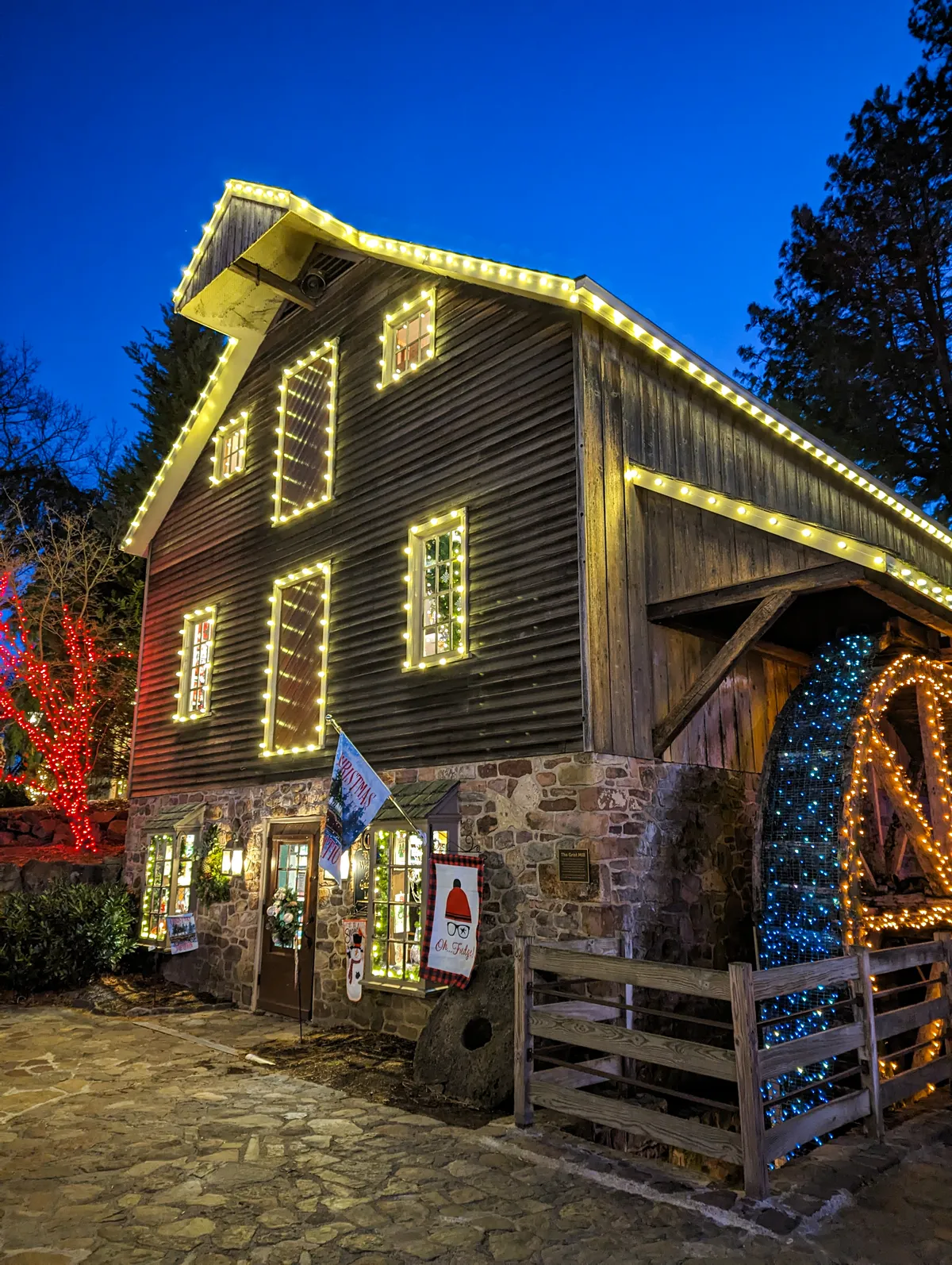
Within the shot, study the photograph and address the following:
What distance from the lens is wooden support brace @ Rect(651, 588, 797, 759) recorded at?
25.2 feet

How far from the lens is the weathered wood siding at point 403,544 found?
8.45 m

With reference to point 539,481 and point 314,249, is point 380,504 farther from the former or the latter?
point 314,249

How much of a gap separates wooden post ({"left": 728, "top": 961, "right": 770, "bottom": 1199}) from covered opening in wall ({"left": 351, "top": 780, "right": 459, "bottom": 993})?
164 inches

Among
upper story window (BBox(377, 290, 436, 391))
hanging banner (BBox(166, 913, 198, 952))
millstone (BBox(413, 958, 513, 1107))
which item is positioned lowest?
millstone (BBox(413, 958, 513, 1107))

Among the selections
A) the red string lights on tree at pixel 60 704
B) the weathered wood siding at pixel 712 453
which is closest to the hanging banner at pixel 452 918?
the weathered wood siding at pixel 712 453

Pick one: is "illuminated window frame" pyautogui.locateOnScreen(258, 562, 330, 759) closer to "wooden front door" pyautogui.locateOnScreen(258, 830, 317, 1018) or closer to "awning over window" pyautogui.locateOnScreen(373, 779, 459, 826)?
"wooden front door" pyautogui.locateOnScreen(258, 830, 317, 1018)

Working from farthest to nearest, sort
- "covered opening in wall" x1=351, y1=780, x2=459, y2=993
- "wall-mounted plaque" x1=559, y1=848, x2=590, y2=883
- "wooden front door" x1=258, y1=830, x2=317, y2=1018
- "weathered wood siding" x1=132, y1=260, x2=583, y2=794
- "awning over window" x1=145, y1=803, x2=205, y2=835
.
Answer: "awning over window" x1=145, y1=803, x2=205, y2=835 < "wooden front door" x1=258, y1=830, x2=317, y2=1018 < "covered opening in wall" x1=351, y1=780, x2=459, y2=993 < "weathered wood siding" x1=132, y1=260, x2=583, y2=794 < "wall-mounted plaque" x1=559, y1=848, x2=590, y2=883

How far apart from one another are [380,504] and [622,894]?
5315mm

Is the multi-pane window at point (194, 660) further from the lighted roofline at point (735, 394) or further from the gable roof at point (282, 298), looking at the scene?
the lighted roofline at point (735, 394)

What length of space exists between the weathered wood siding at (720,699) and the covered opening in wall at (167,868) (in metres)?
Answer: 7.12

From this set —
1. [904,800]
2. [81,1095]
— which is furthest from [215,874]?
[904,800]

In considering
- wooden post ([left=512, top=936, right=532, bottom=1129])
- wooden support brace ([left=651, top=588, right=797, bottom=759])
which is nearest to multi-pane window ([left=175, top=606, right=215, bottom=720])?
wooden support brace ([left=651, top=588, right=797, bottom=759])

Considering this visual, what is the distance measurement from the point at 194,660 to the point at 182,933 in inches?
172

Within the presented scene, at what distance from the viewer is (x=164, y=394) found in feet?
78.4
